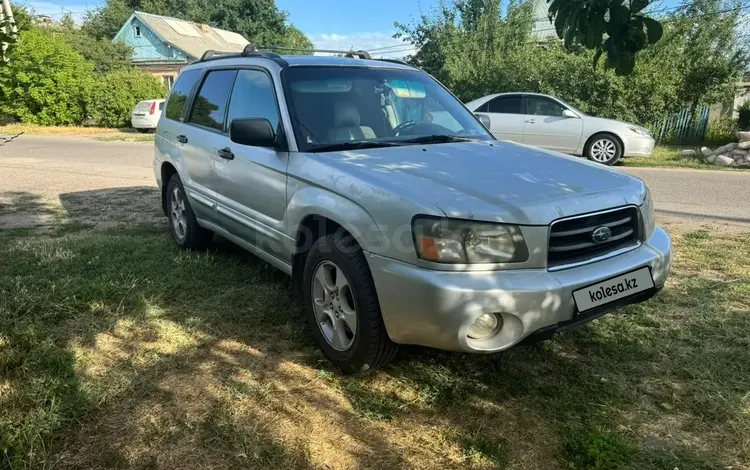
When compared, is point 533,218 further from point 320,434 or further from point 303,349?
point 303,349

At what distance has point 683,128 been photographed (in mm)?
17516

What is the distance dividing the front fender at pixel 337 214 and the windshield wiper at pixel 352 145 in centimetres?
31

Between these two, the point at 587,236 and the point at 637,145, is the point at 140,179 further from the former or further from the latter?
the point at 637,145

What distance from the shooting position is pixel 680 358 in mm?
3213

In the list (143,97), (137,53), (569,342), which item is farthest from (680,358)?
(137,53)

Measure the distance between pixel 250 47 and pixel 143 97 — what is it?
70.8 feet

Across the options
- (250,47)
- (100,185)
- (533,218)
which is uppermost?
(250,47)

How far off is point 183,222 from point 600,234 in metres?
3.84

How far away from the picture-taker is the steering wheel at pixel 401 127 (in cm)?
371

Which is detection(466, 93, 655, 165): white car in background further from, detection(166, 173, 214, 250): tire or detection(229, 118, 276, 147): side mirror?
detection(229, 118, 276, 147): side mirror

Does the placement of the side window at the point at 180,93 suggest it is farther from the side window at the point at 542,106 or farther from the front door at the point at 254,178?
the side window at the point at 542,106

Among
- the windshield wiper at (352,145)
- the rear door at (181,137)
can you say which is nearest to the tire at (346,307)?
the windshield wiper at (352,145)

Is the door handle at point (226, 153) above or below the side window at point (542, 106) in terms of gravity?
below

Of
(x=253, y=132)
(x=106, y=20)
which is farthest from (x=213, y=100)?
(x=106, y=20)
